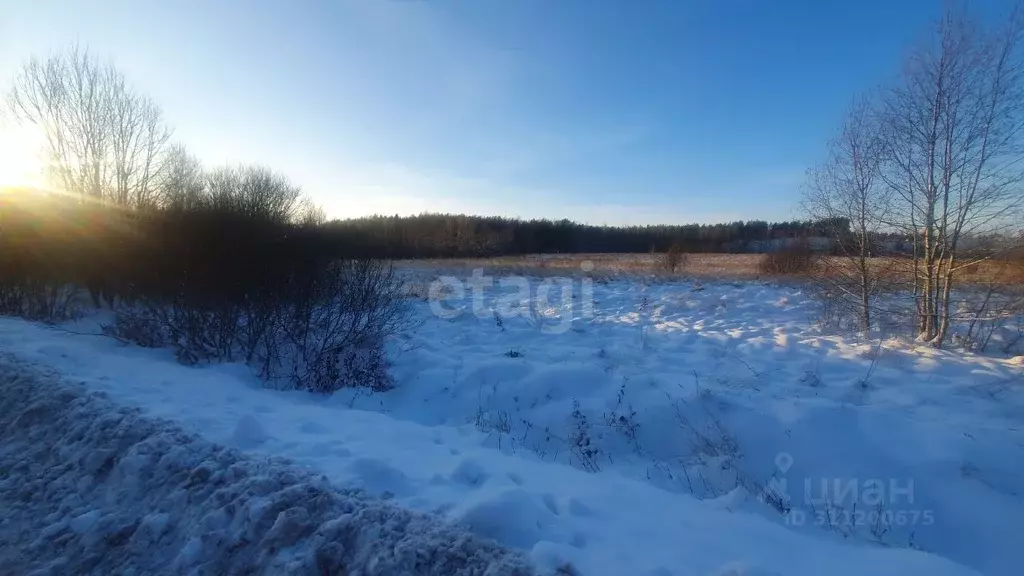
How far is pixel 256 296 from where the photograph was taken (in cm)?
662

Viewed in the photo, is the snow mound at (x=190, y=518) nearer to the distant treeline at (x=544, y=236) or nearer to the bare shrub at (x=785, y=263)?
the bare shrub at (x=785, y=263)

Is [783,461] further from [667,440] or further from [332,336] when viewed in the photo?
[332,336]

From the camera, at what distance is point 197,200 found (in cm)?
681

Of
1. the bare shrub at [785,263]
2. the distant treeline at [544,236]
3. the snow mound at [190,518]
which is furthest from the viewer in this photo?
the distant treeline at [544,236]

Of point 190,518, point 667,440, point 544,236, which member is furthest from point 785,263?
point 544,236

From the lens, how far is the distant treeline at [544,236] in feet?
129

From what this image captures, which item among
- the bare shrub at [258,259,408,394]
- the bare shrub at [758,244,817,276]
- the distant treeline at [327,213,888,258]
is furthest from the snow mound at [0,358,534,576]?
the distant treeline at [327,213,888,258]

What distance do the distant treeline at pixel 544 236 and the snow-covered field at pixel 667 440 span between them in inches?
973

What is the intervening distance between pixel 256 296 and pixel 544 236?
161 ft

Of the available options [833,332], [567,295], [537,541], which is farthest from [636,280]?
[537,541]

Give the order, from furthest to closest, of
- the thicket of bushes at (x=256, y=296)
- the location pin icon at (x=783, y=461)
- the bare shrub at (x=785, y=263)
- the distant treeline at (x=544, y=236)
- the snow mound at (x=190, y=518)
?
the distant treeline at (x=544, y=236) < the bare shrub at (x=785, y=263) < the thicket of bushes at (x=256, y=296) < the location pin icon at (x=783, y=461) < the snow mound at (x=190, y=518)

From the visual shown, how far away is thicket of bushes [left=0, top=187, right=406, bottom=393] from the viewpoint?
647 cm

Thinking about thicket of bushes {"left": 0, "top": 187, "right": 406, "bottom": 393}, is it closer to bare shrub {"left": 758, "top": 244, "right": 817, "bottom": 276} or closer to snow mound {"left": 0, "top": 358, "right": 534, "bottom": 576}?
snow mound {"left": 0, "top": 358, "right": 534, "bottom": 576}

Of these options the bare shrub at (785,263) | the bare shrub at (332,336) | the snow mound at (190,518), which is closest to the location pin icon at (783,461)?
the snow mound at (190,518)
